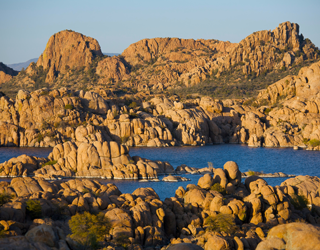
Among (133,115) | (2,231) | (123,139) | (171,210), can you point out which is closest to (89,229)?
(2,231)

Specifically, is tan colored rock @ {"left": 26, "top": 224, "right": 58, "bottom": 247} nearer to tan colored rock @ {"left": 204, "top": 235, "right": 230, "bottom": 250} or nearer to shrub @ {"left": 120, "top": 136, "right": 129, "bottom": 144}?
tan colored rock @ {"left": 204, "top": 235, "right": 230, "bottom": 250}

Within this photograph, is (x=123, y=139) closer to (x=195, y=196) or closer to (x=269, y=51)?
(x=195, y=196)

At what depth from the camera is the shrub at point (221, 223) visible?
97.2 feet

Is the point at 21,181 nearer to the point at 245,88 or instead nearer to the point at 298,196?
the point at 298,196

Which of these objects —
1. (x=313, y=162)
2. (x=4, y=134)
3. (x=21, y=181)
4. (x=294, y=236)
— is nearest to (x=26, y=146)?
(x=4, y=134)

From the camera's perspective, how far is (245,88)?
17550 cm

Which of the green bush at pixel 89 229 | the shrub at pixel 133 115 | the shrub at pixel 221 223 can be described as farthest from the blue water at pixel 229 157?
the green bush at pixel 89 229

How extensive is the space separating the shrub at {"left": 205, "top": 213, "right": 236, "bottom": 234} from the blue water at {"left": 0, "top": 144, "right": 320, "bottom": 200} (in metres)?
21.0

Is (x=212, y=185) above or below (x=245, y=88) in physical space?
below

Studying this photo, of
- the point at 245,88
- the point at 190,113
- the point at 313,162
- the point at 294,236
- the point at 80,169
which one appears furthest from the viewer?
the point at 245,88

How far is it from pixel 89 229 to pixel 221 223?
10754 mm

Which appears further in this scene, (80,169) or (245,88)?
(245,88)

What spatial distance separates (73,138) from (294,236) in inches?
3365

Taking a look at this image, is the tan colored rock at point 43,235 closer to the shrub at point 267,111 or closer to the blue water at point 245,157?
the blue water at point 245,157
